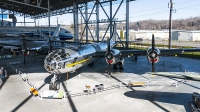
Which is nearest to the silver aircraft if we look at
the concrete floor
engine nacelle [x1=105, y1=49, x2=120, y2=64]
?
engine nacelle [x1=105, y1=49, x2=120, y2=64]

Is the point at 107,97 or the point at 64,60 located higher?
the point at 64,60

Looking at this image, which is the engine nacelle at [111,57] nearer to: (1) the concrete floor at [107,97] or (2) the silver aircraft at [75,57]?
(2) the silver aircraft at [75,57]

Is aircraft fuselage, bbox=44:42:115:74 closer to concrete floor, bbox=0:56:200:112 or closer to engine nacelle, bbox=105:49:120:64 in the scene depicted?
concrete floor, bbox=0:56:200:112

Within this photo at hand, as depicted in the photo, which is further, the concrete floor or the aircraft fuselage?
the aircraft fuselage

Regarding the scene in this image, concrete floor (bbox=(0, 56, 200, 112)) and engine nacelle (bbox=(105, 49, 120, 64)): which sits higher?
engine nacelle (bbox=(105, 49, 120, 64))

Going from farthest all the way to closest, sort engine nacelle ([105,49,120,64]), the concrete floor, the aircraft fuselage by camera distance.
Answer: engine nacelle ([105,49,120,64]) → the aircraft fuselage → the concrete floor

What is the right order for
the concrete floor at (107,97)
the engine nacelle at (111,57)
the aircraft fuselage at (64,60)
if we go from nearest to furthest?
the concrete floor at (107,97), the aircraft fuselage at (64,60), the engine nacelle at (111,57)

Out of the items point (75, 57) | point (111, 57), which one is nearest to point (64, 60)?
point (75, 57)

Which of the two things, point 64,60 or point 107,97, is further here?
point 64,60

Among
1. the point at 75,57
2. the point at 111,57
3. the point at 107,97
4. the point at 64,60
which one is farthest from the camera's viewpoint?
the point at 111,57

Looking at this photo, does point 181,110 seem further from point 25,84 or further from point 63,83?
point 25,84

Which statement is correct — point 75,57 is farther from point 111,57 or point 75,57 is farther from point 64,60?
point 111,57

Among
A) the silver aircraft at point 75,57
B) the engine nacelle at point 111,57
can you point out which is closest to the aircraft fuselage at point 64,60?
the silver aircraft at point 75,57

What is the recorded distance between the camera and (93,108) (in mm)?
12180
